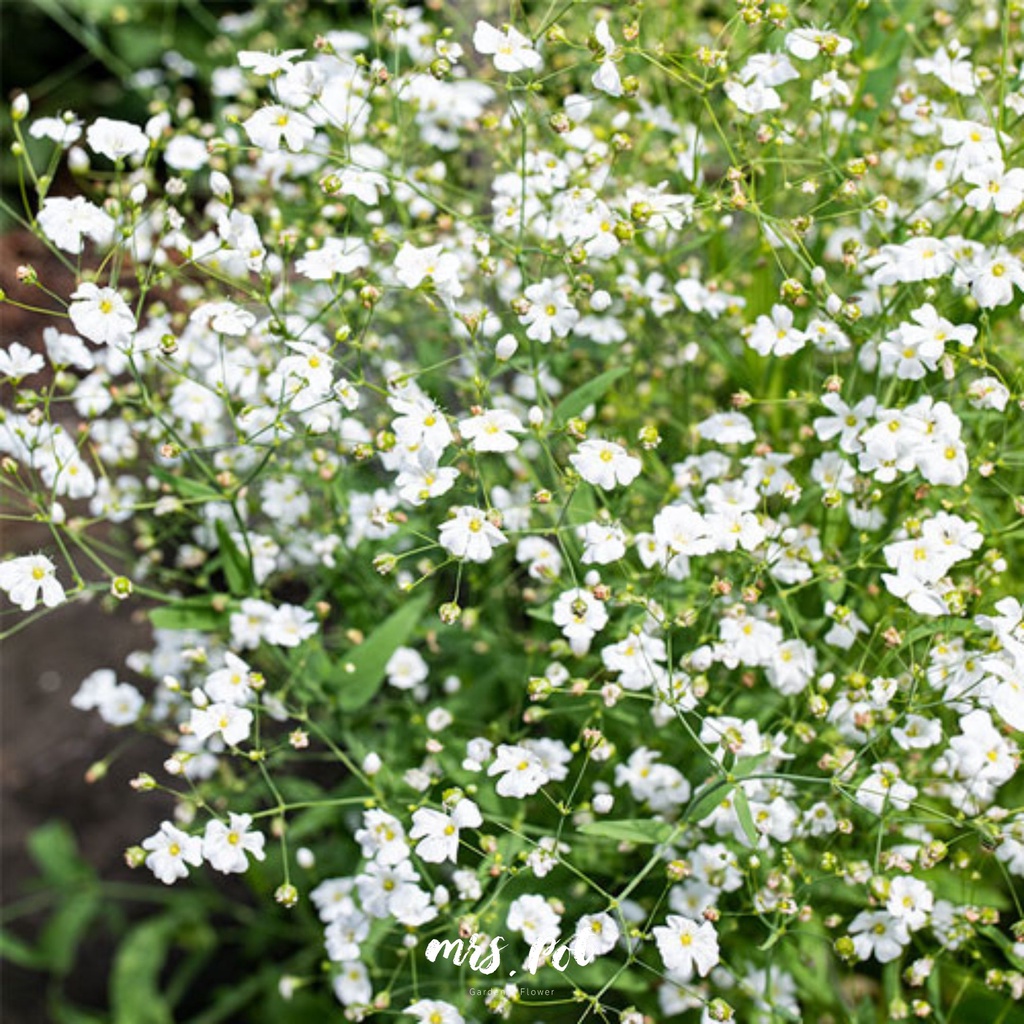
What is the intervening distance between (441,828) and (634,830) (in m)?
0.29

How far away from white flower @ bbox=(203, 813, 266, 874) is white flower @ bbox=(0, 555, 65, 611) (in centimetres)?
41

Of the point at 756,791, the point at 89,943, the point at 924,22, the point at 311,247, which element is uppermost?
the point at 924,22

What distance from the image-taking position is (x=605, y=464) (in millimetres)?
1765

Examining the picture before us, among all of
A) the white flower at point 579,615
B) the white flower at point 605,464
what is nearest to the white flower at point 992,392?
the white flower at point 605,464

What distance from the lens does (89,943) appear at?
143 inches

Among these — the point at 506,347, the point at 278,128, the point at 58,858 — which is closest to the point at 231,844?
the point at 506,347

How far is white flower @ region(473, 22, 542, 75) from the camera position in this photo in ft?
5.88

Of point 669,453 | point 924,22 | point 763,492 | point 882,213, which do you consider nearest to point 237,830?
point 763,492

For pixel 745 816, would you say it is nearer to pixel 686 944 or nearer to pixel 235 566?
pixel 686 944

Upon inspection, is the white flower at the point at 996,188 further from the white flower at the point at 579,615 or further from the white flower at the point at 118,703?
the white flower at the point at 118,703

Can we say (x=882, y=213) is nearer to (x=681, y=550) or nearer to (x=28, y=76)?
(x=681, y=550)

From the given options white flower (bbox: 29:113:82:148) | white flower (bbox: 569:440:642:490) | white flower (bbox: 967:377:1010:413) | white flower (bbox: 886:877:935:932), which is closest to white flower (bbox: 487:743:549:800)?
white flower (bbox: 569:440:642:490)

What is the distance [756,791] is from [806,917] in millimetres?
201

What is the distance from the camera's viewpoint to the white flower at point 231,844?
172 centimetres
